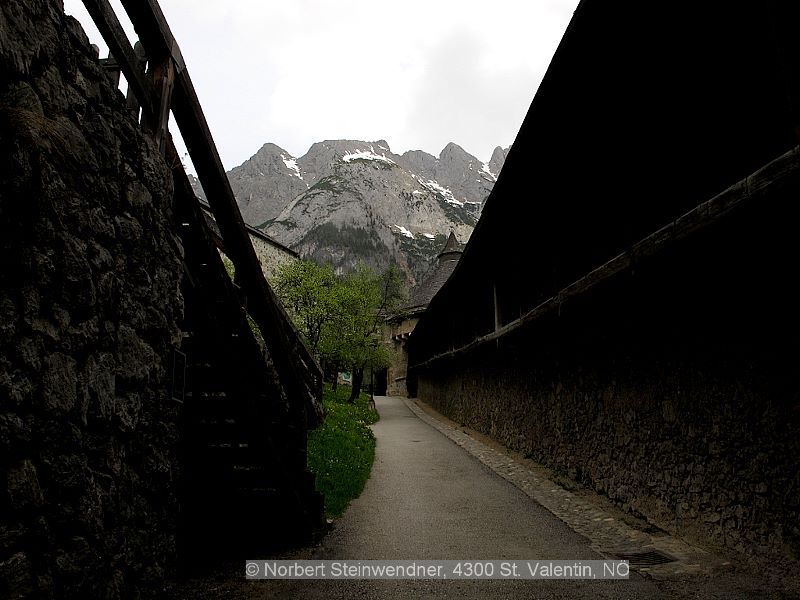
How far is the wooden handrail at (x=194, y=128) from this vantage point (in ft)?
8.30

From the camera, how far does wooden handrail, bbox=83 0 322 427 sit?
2531 mm

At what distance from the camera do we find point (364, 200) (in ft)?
277

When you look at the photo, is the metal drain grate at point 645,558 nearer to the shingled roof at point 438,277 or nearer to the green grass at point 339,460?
the green grass at point 339,460

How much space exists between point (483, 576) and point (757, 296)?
3.26 m

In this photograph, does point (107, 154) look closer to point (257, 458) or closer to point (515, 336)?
point (257, 458)

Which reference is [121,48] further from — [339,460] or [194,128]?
[339,460]

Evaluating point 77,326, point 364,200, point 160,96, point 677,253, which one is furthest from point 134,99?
point 364,200

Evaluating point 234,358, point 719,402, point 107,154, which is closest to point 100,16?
point 107,154

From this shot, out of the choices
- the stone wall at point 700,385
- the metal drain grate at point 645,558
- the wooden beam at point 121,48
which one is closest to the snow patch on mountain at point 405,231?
the stone wall at point 700,385

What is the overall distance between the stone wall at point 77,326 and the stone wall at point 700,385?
3758mm

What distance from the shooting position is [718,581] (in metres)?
3.83

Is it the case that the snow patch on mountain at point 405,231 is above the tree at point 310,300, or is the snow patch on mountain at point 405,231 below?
above

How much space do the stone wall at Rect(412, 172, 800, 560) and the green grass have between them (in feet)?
11.2

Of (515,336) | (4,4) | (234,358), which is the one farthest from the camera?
(515,336)
